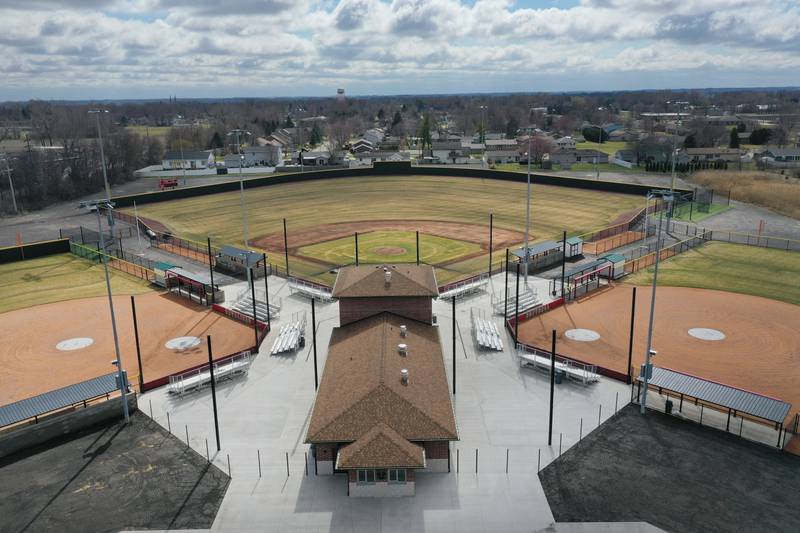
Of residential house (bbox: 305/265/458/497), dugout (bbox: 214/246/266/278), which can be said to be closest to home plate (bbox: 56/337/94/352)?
dugout (bbox: 214/246/266/278)

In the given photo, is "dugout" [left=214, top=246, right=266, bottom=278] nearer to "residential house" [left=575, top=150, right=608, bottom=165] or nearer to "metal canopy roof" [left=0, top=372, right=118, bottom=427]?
"metal canopy roof" [left=0, top=372, right=118, bottom=427]

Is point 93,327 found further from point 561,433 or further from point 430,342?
point 561,433

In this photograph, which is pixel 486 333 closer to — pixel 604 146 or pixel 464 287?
pixel 464 287

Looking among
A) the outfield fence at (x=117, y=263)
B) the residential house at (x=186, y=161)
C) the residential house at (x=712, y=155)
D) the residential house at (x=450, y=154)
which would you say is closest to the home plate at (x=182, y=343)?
the outfield fence at (x=117, y=263)

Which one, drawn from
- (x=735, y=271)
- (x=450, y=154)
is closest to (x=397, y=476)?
(x=735, y=271)

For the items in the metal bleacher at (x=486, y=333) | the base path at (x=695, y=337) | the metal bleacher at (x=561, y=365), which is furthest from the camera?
the metal bleacher at (x=486, y=333)

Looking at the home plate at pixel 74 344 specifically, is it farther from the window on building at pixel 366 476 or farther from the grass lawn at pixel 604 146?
the grass lawn at pixel 604 146
